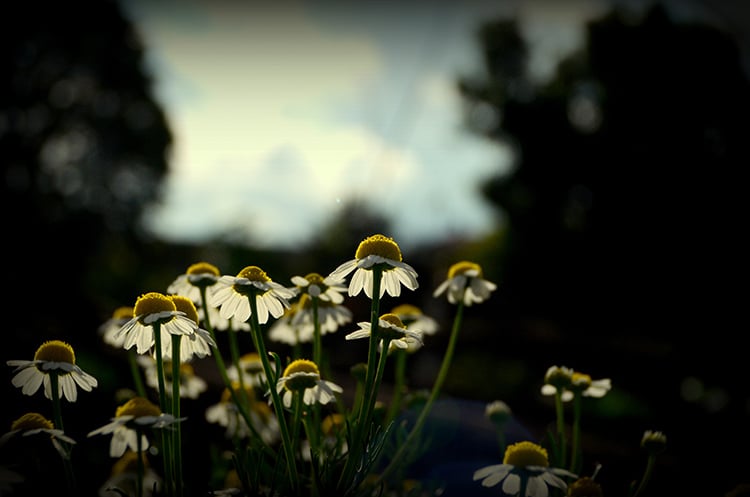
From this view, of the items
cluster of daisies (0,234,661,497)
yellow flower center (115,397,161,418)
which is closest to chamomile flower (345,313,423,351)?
cluster of daisies (0,234,661,497)

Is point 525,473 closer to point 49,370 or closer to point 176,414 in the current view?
point 176,414

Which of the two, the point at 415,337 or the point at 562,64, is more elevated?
the point at 562,64

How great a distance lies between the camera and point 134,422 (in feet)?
3.38

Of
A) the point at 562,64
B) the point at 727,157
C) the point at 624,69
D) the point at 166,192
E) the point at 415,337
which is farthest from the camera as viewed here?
the point at 166,192

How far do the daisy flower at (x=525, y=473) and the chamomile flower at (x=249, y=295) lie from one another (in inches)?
19.6

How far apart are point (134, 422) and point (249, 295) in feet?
1.01

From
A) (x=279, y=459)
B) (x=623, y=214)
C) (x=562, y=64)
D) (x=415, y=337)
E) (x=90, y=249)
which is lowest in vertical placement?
(x=90, y=249)

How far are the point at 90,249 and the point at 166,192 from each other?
2839 millimetres

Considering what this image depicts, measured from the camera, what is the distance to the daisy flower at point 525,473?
109 centimetres

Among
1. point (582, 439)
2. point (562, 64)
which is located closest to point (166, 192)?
point (562, 64)

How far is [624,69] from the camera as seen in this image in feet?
37.6

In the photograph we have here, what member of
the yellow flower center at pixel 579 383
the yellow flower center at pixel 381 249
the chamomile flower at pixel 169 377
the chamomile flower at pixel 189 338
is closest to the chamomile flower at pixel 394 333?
the yellow flower center at pixel 381 249

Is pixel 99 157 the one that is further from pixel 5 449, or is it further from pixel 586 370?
pixel 5 449

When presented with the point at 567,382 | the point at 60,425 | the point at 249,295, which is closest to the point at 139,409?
the point at 60,425
